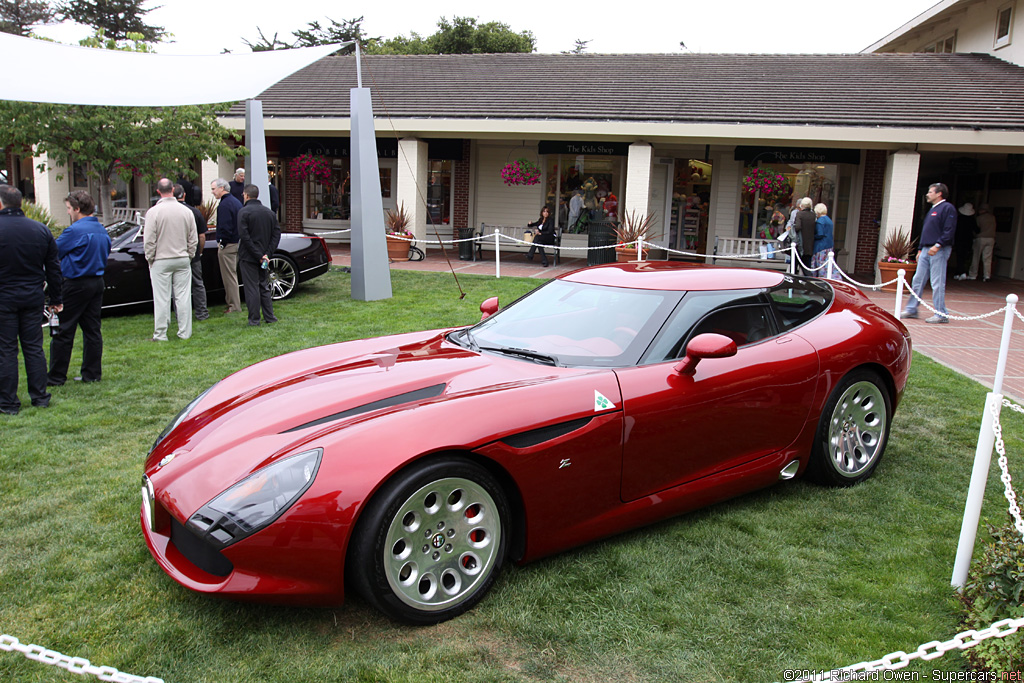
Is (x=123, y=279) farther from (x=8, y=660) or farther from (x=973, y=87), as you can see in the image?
(x=973, y=87)

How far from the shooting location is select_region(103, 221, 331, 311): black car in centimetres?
945

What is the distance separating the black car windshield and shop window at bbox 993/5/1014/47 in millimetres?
19541

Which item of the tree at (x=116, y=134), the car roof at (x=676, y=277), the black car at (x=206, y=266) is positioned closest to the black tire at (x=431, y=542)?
the car roof at (x=676, y=277)

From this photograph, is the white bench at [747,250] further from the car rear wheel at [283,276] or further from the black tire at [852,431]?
the black tire at [852,431]

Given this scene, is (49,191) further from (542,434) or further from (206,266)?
(542,434)

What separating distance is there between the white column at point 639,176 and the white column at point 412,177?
4819 mm

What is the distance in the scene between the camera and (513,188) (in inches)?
791

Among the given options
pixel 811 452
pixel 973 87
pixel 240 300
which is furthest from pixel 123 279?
pixel 973 87

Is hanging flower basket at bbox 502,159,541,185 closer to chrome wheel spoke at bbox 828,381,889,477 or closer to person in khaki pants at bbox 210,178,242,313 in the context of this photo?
person in khaki pants at bbox 210,178,242,313

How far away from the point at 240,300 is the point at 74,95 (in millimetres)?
3288

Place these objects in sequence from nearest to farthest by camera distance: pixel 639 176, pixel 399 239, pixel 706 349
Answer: pixel 706 349, pixel 399 239, pixel 639 176

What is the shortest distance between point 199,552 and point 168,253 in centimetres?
645

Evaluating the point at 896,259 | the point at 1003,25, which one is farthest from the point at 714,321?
the point at 1003,25

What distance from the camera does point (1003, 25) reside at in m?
18.5
